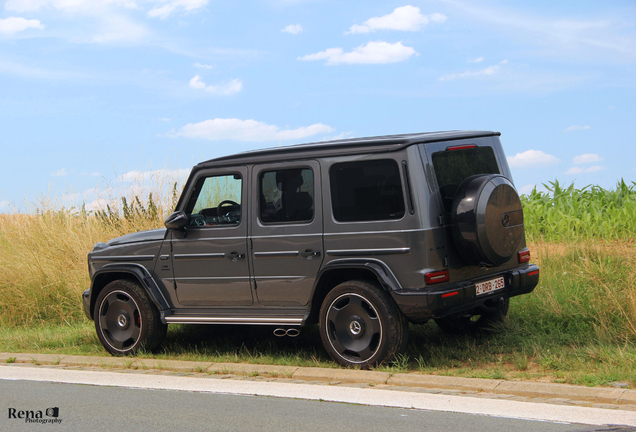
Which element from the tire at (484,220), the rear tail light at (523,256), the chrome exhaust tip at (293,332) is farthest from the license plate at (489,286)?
the chrome exhaust tip at (293,332)

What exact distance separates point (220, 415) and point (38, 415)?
1.68 metres

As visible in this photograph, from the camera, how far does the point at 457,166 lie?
742 cm

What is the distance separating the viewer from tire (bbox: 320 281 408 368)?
22.8 ft

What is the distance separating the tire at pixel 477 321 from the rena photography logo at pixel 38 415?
4.64 meters

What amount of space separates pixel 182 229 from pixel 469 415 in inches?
160

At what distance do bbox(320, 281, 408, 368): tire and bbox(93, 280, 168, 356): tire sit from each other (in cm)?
240

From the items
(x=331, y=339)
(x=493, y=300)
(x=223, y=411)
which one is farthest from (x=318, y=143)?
(x=223, y=411)

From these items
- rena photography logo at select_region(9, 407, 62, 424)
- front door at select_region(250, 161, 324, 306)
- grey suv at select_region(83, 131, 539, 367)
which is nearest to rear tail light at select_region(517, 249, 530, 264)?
grey suv at select_region(83, 131, 539, 367)

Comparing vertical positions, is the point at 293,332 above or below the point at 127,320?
below

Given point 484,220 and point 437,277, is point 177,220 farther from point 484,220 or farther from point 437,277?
point 484,220

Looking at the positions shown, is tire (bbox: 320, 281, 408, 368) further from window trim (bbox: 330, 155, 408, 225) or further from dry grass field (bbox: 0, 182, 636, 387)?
window trim (bbox: 330, 155, 408, 225)

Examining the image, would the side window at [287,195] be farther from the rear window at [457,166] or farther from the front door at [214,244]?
the rear window at [457,166]

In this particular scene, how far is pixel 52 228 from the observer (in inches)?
588

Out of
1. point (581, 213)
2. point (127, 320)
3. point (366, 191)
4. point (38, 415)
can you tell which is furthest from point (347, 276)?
point (581, 213)
